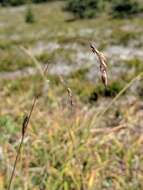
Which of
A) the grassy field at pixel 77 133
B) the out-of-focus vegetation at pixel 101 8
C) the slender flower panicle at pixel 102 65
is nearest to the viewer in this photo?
the slender flower panicle at pixel 102 65

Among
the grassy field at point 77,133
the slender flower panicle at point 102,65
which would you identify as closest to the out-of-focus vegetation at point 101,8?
the grassy field at point 77,133

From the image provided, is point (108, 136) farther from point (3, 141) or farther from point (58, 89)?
point (58, 89)

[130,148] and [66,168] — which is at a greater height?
[66,168]

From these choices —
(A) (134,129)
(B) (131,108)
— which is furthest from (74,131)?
(B) (131,108)

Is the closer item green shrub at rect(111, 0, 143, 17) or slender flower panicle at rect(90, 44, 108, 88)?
slender flower panicle at rect(90, 44, 108, 88)

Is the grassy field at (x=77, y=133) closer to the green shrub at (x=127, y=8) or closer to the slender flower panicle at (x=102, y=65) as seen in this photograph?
the slender flower panicle at (x=102, y=65)

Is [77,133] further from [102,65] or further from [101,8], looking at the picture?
[101,8]

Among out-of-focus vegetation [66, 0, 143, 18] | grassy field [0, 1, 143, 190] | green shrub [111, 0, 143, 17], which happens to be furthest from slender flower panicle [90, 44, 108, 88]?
green shrub [111, 0, 143, 17]

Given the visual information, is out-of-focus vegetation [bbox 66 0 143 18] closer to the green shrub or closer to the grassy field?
the green shrub

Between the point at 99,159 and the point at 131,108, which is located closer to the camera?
the point at 99,159

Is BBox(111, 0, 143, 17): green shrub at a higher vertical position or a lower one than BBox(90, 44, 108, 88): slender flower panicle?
lower

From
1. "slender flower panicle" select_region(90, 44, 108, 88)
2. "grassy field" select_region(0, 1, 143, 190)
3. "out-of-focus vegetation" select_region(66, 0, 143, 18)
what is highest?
"slender flower panicle" select_region(90, 44, 108, 88)
